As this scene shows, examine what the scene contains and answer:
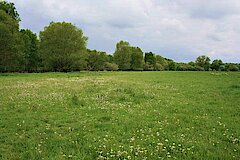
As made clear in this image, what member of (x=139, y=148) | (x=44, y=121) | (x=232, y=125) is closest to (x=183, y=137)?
(x=139, y=148)

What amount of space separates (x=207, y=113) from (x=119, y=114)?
4465 millimetres

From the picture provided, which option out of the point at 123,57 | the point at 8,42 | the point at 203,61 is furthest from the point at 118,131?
the point at 203,61

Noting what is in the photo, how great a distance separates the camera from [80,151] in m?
7.05

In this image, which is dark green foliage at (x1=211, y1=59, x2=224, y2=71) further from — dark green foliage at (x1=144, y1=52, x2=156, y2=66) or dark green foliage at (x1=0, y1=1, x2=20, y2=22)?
dark green foliage at (x1=0, y1=1, x2=20, y2=22)

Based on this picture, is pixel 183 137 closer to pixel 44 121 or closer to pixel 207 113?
pixel 207 113

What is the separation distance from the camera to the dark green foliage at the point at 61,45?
72.9 m

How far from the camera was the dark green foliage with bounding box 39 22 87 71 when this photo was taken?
7288cm

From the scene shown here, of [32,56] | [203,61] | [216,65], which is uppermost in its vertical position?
[203,61]

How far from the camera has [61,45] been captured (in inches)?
2911

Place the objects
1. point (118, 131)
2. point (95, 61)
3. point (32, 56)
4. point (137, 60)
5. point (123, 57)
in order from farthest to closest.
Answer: point (137, 60) → point (123, 57) → point (95, 61) → point (32, 56) → point (118, 131)

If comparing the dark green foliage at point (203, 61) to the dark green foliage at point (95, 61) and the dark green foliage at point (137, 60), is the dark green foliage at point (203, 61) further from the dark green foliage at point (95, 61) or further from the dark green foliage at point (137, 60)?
the dark green foliage at point (95, 61)

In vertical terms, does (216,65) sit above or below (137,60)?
below

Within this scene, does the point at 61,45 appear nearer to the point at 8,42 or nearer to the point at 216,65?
the point at 8,42

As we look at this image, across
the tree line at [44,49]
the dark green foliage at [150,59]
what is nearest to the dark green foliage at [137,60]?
the tree line at [44,49]
